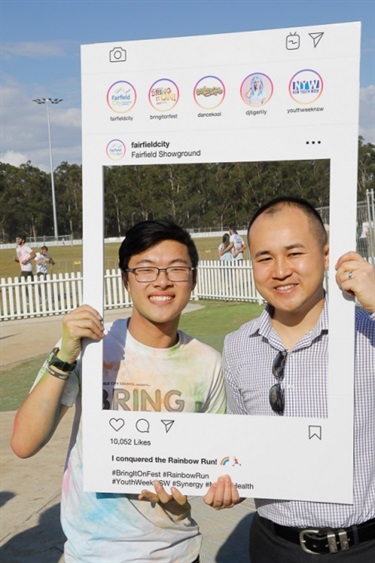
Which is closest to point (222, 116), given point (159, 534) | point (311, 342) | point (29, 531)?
point (311, 342)

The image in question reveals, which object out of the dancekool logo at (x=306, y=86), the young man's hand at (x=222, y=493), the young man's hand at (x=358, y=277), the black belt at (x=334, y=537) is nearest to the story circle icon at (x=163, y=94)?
the dancekool logo at (x=306, y=86)

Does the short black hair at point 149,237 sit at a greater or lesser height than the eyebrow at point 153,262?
greater

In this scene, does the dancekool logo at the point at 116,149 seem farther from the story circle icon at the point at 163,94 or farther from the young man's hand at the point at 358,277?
the young man's hand at the point at 358,277

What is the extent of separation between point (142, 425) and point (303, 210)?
0.89 m

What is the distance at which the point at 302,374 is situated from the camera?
228 cm

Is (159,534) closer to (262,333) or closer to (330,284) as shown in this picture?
(262,333)

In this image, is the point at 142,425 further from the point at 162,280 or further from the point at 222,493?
the point at 162,280

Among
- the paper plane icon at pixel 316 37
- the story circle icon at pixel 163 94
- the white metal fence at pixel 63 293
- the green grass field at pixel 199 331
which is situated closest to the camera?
the paper plane icon at pixel 316 37

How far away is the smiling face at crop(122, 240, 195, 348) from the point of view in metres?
2.35

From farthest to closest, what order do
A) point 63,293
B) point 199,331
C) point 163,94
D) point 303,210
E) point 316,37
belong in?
1. point 63,293
2. point 199,331
3. point 303,210
4. point 163,94
5. point 316,37

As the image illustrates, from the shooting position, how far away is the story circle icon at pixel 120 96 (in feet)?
7.27

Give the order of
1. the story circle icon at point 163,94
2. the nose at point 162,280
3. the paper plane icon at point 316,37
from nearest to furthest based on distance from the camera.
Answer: the paper plane icon at point 316,37, the story circle icon at point 163,94, the nose at point 162,280

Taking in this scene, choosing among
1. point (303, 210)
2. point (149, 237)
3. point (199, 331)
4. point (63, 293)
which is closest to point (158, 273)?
point (149, 237)

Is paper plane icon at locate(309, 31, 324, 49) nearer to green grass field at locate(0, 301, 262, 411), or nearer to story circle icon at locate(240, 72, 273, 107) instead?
story circle icon at locate(240, 72, 273, 107)
